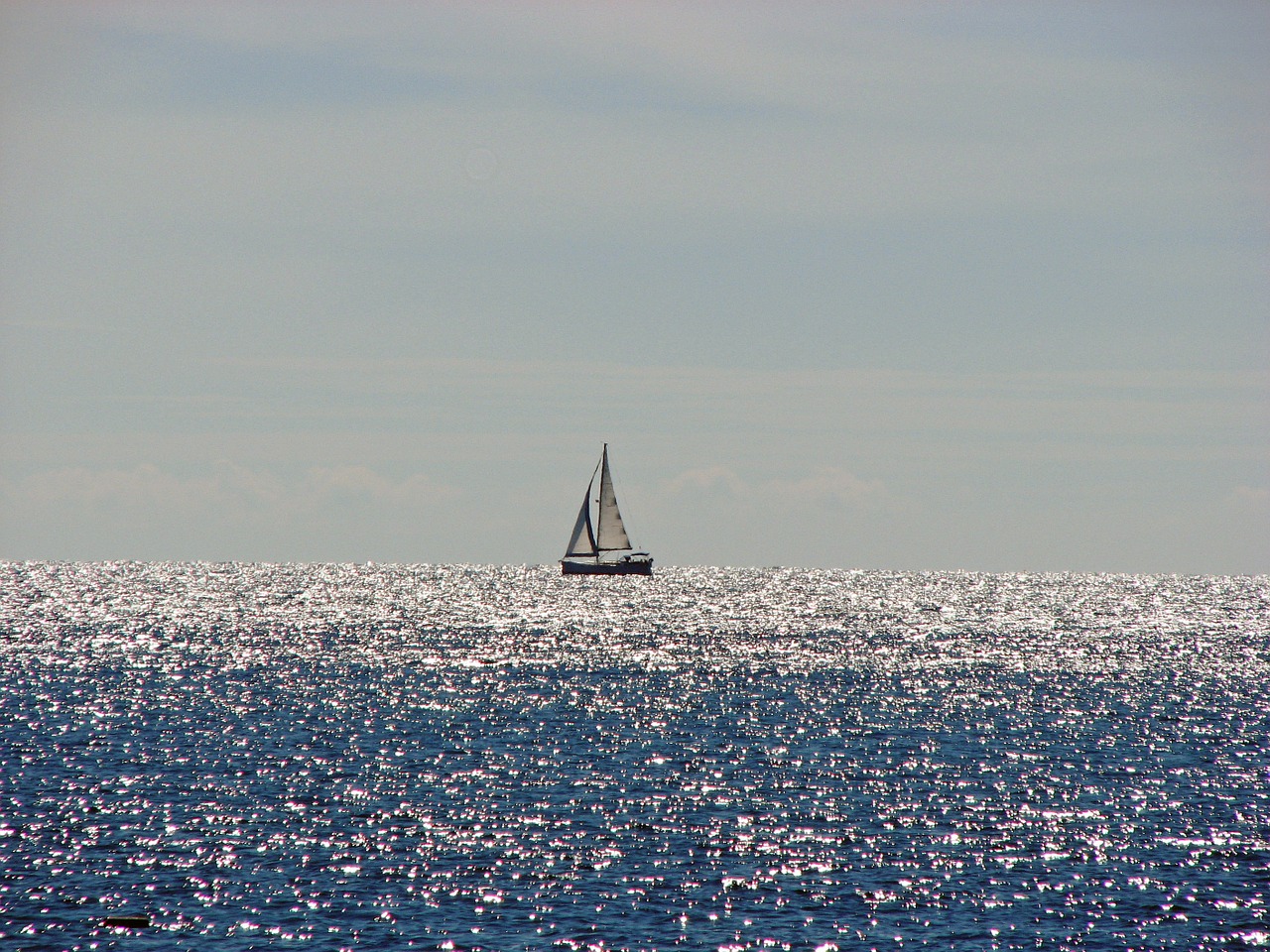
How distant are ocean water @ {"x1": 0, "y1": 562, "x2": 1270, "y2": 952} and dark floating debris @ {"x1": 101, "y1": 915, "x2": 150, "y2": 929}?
0.51 feet

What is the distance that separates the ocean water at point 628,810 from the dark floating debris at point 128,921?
156 mm

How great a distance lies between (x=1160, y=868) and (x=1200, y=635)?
15305 centimetres

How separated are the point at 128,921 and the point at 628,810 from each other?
1015 inches

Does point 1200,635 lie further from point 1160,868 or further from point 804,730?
point 1160,868

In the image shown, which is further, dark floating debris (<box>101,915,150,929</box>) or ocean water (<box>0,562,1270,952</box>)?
ocean water (<box>0,562,1270,952</box>)

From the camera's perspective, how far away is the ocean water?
44.5 m

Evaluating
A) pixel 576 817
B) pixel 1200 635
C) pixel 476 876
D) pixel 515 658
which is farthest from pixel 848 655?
pixel 476 876

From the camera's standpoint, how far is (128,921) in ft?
142

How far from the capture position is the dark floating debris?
140 ft

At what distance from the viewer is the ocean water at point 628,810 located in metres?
44.5

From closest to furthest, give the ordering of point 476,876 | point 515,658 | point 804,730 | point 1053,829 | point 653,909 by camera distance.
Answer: point 653,909, point 476,876, point 1053,829, point 804,730, point 515,658

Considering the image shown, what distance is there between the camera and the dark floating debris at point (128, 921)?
4276 cm

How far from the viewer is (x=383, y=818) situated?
59.3m

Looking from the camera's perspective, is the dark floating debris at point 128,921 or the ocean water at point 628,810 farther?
the ocean water at point 628,810
